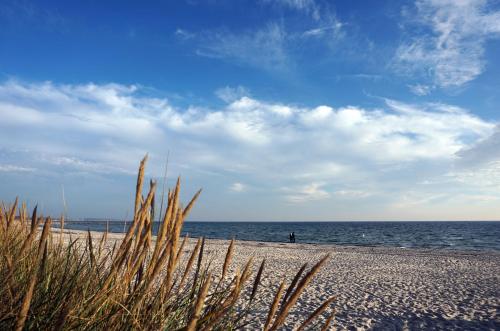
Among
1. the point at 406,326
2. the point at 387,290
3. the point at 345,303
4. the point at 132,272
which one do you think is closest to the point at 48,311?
the point at 132,272

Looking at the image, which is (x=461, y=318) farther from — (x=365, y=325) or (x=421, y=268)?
(x=421, y=268)

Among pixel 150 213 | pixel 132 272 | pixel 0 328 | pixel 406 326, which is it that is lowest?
pixel 406 326

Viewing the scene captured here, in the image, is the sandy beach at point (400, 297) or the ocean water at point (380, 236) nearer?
the sandy beach at point (400, 297)

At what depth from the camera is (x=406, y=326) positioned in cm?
777

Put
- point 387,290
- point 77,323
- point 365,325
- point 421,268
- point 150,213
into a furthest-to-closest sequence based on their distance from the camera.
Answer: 1. point 421,268
2. point 387,290
3. point 365,325
4. point 150,213
5. point 77,323

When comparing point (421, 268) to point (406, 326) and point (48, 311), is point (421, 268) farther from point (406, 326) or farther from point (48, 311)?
point (48, 311)

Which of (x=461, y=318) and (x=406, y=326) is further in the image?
(x=461, y=318)

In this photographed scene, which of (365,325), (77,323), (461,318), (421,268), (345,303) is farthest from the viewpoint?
(421,268)

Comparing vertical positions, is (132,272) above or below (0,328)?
above

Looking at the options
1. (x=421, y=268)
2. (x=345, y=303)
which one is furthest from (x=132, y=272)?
(x=421, y=268)

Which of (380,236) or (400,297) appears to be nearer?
(400,297)

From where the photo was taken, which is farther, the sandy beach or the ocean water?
the ocean water

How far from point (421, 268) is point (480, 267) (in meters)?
3.37

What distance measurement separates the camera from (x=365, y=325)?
7.69m
